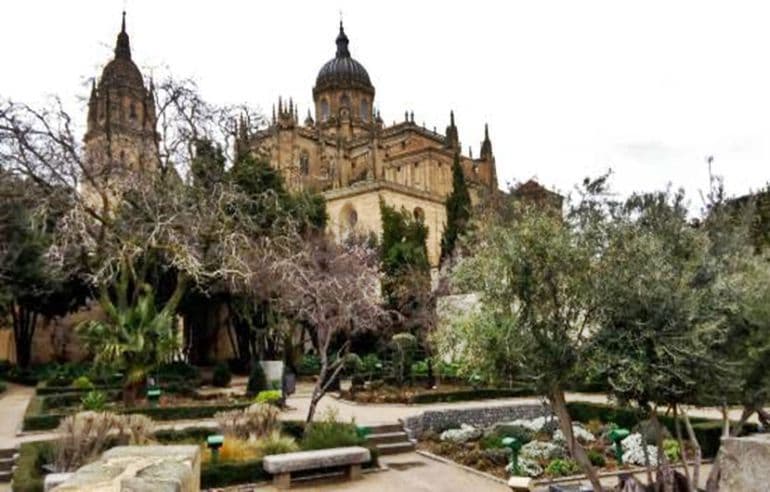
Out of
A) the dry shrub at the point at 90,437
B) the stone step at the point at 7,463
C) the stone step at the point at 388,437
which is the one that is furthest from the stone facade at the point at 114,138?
the stone step at the point at 388,437

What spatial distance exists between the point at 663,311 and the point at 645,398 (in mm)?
1037

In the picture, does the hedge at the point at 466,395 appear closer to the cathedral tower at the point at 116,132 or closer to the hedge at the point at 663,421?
the hedge at the point at 663,421

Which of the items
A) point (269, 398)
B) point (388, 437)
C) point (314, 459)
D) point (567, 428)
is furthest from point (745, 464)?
point (269, 398)

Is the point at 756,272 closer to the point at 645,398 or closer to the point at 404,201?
the point at 645,398

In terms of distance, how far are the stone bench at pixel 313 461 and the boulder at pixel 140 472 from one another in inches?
190

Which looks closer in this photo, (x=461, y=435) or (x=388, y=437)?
(x=388, y=437)

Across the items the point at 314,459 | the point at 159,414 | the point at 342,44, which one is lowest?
the point at 314,459

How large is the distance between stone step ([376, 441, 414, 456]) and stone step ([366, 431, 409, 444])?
0.14 m

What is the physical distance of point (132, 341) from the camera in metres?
16.7

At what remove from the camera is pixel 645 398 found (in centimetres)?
732

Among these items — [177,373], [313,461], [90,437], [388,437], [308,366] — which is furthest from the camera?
[308,366]

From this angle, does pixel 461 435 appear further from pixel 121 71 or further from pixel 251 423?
pixel 121 71

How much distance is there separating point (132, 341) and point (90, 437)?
658 cm

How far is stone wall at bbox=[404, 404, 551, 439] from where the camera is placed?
1563 centimetres
